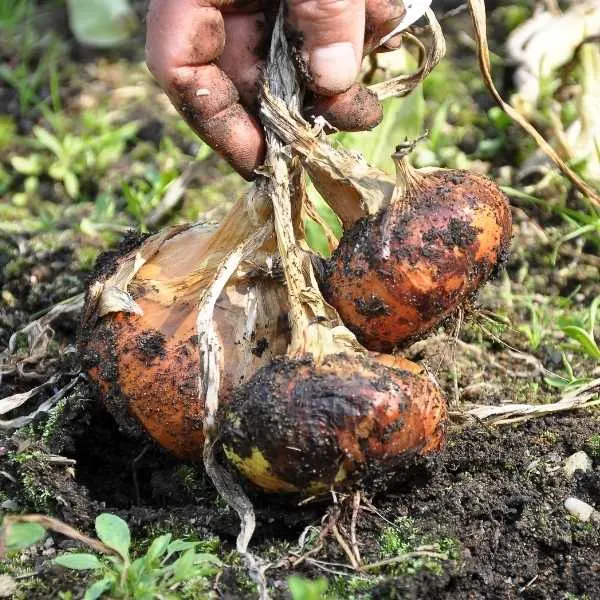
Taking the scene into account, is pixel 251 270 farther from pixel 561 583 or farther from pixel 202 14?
pixel 561 583

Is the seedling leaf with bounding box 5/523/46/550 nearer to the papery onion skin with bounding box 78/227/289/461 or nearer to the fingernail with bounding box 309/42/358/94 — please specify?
the papery onion skin with bounding box 78/227/289/461

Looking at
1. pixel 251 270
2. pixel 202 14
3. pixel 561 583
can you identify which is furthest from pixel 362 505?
pixel 202 14

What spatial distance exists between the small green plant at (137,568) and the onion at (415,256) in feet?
2.16

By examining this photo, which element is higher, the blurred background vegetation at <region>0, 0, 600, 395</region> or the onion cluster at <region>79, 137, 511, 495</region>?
the onion cluster at <region>79, 137, 511, 495</region>

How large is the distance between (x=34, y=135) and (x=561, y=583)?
134 inches

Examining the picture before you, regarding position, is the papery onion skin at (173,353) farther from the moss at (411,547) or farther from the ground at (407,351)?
the moss at (411,547)

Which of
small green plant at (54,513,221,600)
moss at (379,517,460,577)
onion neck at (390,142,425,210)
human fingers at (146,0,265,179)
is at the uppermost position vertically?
human fingers at (146,0,265,179)

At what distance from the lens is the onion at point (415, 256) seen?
6.95 feet

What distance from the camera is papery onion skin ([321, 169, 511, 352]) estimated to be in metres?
2.12

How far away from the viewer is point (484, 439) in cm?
246

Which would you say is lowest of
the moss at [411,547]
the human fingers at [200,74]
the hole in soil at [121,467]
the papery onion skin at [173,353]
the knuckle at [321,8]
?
the hole in soil at [121,467]

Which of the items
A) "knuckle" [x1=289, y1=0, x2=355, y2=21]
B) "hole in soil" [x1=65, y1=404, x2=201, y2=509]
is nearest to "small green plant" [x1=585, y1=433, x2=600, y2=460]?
"hole in soil" [x1=65, y1=404, x2=201, y2=509]

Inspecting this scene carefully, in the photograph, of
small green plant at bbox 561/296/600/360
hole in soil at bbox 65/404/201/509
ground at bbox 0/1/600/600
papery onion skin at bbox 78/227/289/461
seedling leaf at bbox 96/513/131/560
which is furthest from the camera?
small green plant at bbox 561/296/600/360

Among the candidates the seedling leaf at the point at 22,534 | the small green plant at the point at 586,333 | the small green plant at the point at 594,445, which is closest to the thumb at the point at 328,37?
the small green plant at the point at 586,333
